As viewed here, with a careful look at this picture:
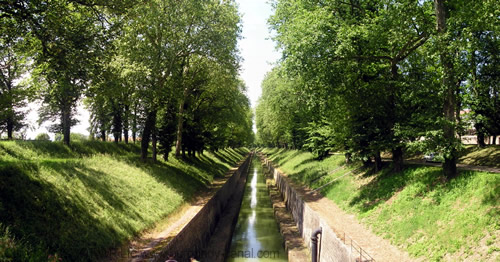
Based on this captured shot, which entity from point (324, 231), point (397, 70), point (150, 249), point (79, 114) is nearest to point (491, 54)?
point (397, 70)

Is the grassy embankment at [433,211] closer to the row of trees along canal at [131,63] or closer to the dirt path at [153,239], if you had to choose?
the dirt path at [153,239]

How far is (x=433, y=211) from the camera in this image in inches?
426

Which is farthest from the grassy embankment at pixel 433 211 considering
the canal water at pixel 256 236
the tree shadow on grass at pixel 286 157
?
the tree shadow on grass at pixel 286 157

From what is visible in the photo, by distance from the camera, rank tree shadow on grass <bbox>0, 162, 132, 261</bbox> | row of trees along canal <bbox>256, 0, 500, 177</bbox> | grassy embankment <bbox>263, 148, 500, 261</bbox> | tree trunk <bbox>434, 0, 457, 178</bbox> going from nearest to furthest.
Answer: tree shadow on grass <bbox>0, 162, 132, 261</bbox>
grassy embankment <bbox>263, 148, 500, 261</bbox>
tree trunk <bbox>434, 0, 457, 178</bbox>
row of trees along canal <bbox>256, 0, 500, 177</bbox>

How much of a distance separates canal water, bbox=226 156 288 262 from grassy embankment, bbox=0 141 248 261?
13.9 ft

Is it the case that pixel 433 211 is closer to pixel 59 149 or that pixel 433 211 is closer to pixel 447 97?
pixel 447 97

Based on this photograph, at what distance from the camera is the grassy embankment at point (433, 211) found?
844 cm

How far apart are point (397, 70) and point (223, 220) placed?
45.8 ft

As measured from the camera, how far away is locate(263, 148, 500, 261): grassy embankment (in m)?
8.44

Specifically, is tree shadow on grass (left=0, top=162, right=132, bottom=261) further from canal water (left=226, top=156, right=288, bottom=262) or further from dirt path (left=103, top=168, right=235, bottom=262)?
canal water (left=226, top=156, right=288, bottom=262)

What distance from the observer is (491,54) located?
17.7 metres

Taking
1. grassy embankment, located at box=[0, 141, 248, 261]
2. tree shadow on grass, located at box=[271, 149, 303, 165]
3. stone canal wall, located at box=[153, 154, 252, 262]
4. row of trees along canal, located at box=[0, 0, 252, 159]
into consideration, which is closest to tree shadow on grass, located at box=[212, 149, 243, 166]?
tree shadow on grass, located at box=[271, 149, 303, 165]

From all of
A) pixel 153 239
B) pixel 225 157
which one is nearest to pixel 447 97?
pixel 153 239

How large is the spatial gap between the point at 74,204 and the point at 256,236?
11203 mm
